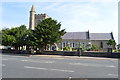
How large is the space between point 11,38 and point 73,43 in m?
30.7

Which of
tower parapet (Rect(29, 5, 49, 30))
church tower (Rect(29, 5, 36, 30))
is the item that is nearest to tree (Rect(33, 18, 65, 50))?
tower parapet (Rect(29, 5, 49, 30))

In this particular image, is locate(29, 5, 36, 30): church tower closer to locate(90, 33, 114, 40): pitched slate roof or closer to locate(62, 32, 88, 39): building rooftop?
locate(62, 32, 88, 39): building rooftop

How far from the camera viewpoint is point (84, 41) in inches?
2211

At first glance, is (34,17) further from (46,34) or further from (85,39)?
(46,34)

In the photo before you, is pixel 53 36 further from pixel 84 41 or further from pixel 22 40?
pixel 84 41

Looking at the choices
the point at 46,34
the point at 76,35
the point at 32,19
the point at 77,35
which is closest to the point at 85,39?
the point at 77,35

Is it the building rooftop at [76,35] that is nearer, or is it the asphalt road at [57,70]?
the asphalt road at [57,70]

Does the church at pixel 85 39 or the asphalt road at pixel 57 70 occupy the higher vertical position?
the church at pixel 85 39

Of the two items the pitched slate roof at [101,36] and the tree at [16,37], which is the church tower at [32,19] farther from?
the tree at [16,37]

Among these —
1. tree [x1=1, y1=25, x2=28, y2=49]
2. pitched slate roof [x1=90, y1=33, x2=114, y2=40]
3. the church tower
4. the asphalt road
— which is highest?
the church tower

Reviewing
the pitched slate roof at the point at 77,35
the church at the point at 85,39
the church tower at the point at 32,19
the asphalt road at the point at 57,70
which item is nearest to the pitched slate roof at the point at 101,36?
the church at the point at 85,39

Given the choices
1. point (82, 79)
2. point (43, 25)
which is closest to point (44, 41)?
point (43, 25)

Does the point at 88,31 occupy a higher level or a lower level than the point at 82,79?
higher

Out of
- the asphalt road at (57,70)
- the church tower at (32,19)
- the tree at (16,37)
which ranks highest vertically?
the church tower at (32,19)
